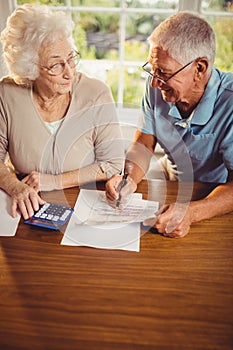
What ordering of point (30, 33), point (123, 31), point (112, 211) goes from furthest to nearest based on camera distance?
point (123, 31), point (30, 33), point (112, 211)

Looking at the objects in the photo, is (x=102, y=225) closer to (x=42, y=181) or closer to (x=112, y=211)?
(x=112, y=211)

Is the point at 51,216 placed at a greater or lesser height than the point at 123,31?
lesser

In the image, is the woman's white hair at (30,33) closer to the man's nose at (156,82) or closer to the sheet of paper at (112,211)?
the man's nose at (156,82)

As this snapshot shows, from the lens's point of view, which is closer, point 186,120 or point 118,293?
point 118,293

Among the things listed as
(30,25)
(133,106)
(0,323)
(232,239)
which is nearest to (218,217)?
(232,239)

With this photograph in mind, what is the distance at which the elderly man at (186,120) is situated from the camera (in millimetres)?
1333

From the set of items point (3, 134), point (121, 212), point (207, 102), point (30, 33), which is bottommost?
point (121, 212)

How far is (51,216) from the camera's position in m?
1.29

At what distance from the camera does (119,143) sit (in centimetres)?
166

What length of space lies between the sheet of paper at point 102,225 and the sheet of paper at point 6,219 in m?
0.18

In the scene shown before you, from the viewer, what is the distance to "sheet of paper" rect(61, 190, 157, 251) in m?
1.21

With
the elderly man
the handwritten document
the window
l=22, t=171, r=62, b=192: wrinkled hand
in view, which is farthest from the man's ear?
the window

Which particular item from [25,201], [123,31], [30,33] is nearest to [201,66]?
[30,33]

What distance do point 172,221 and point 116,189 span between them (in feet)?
0.95
